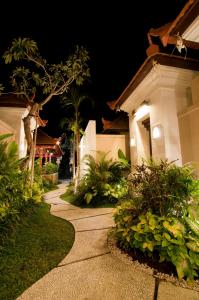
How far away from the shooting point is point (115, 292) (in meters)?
1.92

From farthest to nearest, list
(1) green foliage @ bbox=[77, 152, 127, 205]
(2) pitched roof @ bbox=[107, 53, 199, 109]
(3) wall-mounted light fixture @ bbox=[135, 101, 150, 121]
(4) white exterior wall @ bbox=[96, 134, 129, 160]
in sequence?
(4) white exterior wall @ bbox=[96, 134, 129, 160] < (1) green foliage @ bbox=[77, 152, 127, 205] < (3) wall-mounted light fixture @ bbox=[135, 101, 150, 121] < (2) pitched roof @ bbox=[107, 53, 199, 109]

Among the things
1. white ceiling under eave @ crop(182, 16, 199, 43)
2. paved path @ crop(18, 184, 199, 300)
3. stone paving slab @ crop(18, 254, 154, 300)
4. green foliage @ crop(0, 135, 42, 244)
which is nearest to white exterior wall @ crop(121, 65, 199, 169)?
white ceiling under eave @ crop(182, 16, 199, 43)

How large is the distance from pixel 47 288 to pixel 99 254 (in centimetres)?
94

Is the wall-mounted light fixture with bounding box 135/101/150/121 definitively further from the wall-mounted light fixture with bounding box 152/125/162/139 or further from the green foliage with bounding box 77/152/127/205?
the green foliage with bounding box 77/152/127/205

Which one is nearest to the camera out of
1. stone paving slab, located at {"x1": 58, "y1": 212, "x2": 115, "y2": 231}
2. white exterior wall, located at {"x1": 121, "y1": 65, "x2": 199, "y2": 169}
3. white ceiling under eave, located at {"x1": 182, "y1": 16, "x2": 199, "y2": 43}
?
white ceiling under eave, located at {"x1": 182, "y1": 16, "x2": 199, "y2": 43}

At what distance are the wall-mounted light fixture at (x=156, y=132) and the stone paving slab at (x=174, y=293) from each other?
12.7 ft

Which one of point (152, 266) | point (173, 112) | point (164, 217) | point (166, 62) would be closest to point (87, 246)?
point (152, 266)

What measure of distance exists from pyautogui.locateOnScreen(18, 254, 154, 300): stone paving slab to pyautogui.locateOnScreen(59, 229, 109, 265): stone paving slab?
0.19 meters

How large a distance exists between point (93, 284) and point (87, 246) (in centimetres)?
96

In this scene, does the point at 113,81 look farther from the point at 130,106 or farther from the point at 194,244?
the point at 194,244

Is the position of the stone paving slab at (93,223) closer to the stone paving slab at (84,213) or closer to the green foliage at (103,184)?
the stone paving slab at (84,213)

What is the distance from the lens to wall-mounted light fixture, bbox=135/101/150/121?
5.98m

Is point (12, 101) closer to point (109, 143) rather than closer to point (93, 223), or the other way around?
point (109, 143)

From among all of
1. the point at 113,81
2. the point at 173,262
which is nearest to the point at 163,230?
the point at 173,262
